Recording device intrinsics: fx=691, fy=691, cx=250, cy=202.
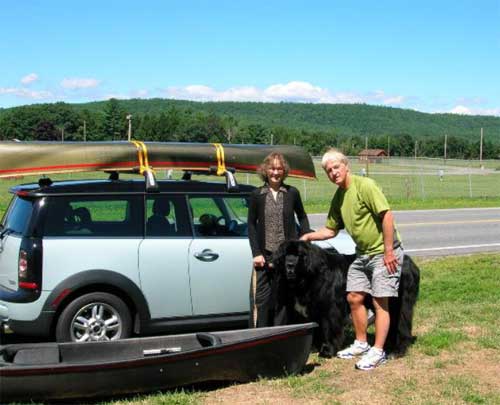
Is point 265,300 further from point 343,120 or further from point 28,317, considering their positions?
point 343,120

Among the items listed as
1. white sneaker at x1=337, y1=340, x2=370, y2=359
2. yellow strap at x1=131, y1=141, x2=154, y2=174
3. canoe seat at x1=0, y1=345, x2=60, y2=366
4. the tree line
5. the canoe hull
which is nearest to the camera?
A: the canoe hull

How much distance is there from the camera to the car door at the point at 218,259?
657cm

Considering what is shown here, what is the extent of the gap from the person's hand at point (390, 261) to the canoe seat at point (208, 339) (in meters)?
1.54

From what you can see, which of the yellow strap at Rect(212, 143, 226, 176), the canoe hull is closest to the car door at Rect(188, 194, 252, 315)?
the yellow strap at Rect(212, 143, 226, 176)

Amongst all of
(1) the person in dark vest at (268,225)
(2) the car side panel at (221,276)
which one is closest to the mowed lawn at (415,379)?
(1) the person in dark vest at (268,225)

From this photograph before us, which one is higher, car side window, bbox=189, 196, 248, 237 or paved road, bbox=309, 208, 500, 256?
car side window, bbox=189, 196, 248, 237

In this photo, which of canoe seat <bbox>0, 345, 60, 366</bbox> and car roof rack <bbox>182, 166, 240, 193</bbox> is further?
car roof rack <bbox>182, 166, 240, 193</bbox>

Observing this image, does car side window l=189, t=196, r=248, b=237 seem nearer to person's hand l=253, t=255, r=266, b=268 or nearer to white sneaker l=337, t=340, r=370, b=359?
person's hand l=253, t=255, r=266, b=268

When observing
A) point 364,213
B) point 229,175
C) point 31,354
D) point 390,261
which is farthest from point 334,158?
point 31,354

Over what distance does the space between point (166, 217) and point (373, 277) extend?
2042 millimetres

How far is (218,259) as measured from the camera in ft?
21.8

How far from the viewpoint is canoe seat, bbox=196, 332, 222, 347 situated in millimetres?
5643

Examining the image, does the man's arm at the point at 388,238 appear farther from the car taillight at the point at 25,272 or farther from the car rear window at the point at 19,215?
the car rear window at the point at 19,215

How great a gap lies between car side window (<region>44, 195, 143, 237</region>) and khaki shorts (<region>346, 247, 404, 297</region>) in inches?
79.2
